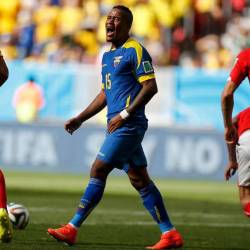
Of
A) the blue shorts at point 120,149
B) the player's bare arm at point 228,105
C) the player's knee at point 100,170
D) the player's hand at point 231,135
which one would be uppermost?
the player's bare arm at point 228,105

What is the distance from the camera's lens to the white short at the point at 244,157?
8820 mm

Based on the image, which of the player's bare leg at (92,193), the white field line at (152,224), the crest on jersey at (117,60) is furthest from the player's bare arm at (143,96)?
the white field line at (152,224)

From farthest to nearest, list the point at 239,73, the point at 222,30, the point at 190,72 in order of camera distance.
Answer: the point at 222,30 → the point at 190,72 → the point at 239,73

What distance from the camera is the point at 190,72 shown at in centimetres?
2170

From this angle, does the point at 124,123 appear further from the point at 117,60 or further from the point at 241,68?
the point at 241,68

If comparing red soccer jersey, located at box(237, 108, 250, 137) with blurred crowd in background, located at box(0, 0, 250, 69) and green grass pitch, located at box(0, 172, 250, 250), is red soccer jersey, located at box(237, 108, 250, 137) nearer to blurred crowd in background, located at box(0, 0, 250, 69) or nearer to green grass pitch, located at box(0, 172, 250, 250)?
green grass pitch, located at box(0, 172, 250, 250)

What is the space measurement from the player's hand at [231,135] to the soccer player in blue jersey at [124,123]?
33.5 inches

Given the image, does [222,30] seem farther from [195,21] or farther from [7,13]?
[7,13]

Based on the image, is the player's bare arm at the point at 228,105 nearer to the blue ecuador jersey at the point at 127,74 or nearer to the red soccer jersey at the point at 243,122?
the red soccer jersey at the point at 243,122

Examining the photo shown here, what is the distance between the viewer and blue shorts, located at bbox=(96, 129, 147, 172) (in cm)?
903

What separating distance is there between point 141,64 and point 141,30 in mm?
14845

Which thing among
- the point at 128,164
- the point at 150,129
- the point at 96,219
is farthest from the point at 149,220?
the point at 150,129

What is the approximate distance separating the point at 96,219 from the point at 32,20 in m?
13.2

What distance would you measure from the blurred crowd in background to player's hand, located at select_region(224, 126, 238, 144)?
47.4 feet
